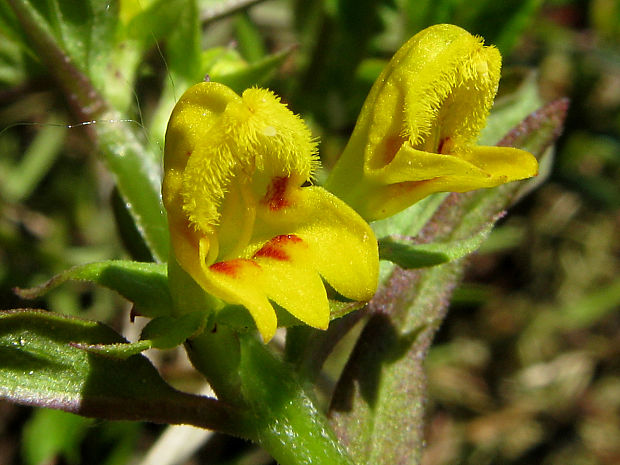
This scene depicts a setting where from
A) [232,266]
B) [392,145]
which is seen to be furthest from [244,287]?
[392,145]

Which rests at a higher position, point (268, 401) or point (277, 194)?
point (277, 194)

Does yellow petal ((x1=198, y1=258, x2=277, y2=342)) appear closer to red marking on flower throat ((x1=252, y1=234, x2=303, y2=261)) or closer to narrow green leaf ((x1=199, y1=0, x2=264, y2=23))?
red marking on flower throat ((x1=252, y1=234, x2=303, y2=261))

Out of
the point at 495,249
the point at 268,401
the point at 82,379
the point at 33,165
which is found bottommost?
the point at 495,249

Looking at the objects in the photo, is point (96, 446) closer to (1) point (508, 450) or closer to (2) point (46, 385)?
(2) point (46, 385)

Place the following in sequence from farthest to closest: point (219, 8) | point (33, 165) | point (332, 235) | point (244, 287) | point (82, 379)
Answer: point (33, 165) < point (219, 8) < point (82, 379) < point (332, 235) < point (244, 287)

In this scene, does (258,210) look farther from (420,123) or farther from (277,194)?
(420,123)

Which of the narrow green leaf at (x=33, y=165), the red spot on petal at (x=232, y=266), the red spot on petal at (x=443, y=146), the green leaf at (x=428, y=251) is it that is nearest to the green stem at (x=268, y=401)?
the red spot on petal at (x=232, y=266)

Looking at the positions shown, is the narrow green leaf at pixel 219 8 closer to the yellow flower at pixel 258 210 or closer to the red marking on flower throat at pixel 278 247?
the yellow flower at pixel 258 210
